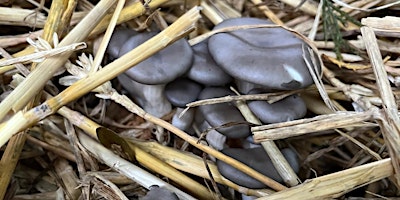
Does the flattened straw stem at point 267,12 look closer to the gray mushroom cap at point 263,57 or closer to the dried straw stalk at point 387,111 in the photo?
the gray mushroom cap at point 263,57

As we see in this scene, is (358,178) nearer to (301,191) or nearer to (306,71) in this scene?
(301,191)

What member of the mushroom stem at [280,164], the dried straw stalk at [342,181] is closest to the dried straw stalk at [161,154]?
the mushroom stem at [280,164]

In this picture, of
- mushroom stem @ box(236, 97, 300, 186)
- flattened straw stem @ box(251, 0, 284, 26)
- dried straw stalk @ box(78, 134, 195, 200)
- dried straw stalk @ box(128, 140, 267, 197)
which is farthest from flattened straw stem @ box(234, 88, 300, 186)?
flattened straw stem @ box(251, 0, 284, 26)

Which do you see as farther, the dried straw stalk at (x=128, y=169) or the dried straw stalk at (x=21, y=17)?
the dried straw stalk at (x=21, y=17)

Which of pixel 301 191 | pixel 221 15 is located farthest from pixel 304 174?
pixel 221 15

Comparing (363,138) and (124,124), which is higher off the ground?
(124,124)

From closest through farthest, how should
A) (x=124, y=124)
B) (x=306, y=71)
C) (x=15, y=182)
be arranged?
(x=306, y=71)
(x=15, y=182)
(x=124, y=124)
